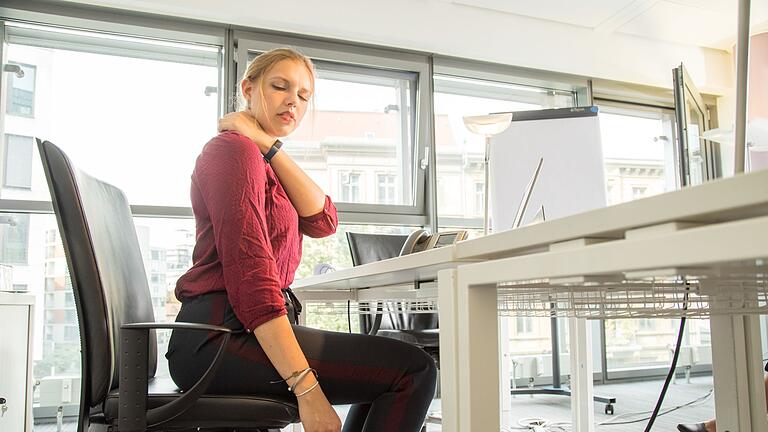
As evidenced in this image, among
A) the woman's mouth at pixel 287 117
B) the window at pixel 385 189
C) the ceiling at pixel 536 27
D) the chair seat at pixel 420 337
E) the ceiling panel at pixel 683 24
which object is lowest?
the chair seat at pixel 420 337

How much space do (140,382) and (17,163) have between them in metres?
2.73

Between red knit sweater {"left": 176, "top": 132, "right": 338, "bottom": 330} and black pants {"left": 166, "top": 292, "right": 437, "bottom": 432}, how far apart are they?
A: 6cm

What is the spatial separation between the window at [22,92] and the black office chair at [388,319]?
1925mm

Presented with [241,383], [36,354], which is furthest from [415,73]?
[241,383]

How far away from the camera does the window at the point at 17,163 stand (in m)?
3.23

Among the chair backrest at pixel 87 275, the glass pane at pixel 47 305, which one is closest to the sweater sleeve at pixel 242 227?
the chair backrest at pixel 87 275

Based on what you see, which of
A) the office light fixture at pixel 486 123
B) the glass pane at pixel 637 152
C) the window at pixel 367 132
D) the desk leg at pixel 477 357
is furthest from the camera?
the glass pane at pixel 637 152

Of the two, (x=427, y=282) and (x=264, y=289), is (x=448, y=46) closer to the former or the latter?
(x=427, y=282)

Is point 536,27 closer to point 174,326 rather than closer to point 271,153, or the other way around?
point 271,153

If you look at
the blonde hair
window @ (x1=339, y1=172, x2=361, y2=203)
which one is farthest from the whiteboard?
window @ (x1=339, y1=172, x2=361, y2=203)

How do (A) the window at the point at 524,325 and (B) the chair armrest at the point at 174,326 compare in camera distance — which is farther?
(A) the window at the point at 524,325

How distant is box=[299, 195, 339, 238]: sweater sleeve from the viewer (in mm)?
1455

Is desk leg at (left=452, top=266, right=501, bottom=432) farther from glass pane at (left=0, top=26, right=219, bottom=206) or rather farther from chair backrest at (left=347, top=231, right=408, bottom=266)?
glass pane at (left=0, top=26, right=219, bottom=206)

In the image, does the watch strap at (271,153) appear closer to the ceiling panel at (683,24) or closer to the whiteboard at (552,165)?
the whiteboard at (552,165)
